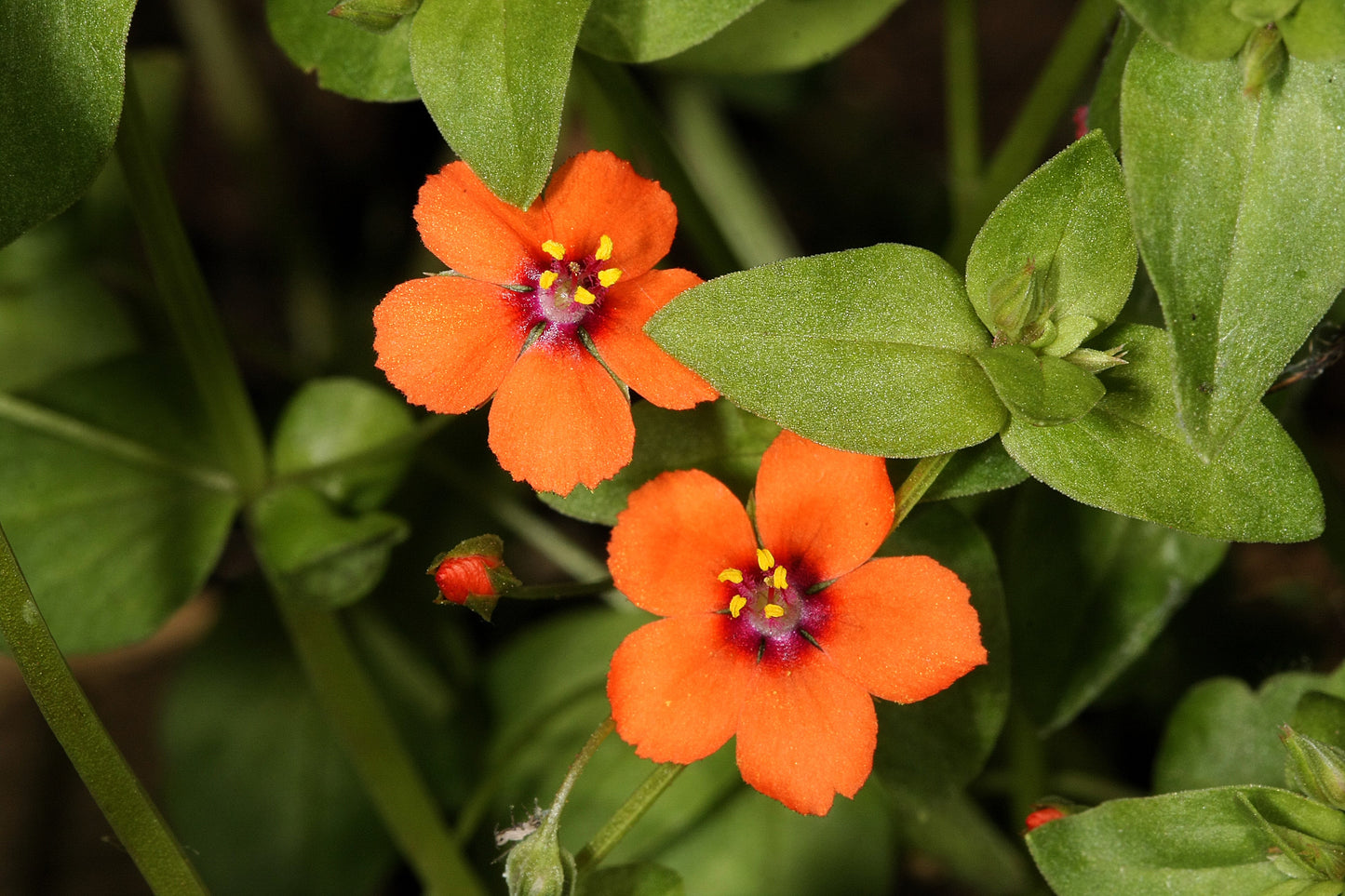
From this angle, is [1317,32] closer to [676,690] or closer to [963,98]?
[676,690]

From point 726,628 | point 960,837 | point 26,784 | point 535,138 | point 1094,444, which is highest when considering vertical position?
point 535,138

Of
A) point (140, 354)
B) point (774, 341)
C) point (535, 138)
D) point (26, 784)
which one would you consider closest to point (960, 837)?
point (774, 341)

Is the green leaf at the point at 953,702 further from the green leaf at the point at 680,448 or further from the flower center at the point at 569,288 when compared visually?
the flower center at the point at 569,288

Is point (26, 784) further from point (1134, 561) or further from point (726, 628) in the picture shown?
point (1134, 561)

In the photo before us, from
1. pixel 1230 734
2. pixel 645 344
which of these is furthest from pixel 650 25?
pixel 1230 734

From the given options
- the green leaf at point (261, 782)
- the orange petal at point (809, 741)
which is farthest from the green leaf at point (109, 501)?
the orange petal at point (809, 741)

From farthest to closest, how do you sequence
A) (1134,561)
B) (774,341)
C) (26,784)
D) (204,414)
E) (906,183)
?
1. (906,183)
2. (26,784)
3. (204,414)
4. (1134,561)
5. (774,341)

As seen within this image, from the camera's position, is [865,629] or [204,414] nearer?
[865,629]
